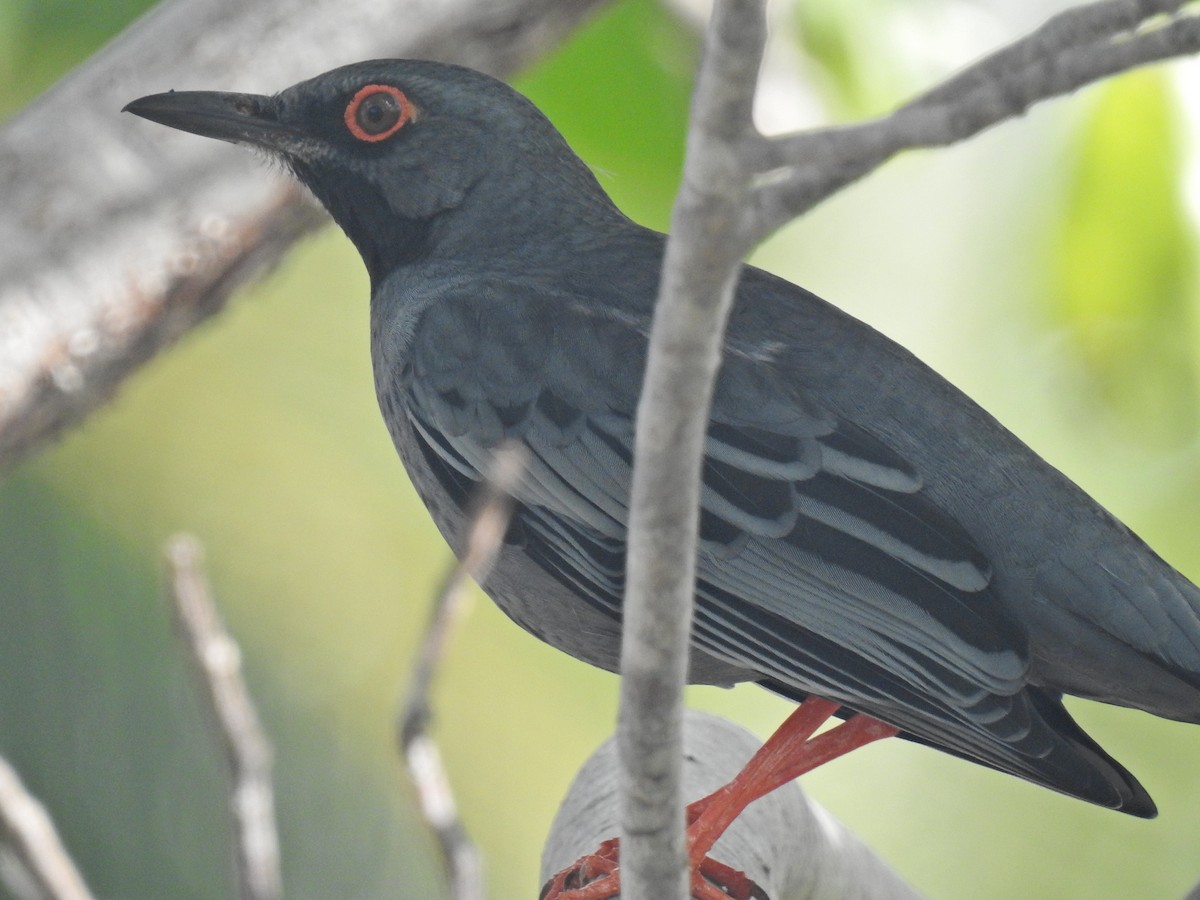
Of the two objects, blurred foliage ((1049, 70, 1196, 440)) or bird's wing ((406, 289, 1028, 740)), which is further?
blurred foliage ((1049, 70, 1196, 440))

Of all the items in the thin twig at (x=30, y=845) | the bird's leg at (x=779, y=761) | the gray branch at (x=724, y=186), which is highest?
the bird's leg at (x=779, y=761)

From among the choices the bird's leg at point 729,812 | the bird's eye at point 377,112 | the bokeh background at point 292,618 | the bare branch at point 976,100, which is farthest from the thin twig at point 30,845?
the bokeh background at point 292,618

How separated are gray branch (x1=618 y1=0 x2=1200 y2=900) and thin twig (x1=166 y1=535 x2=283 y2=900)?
1.95ft

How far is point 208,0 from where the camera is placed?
4859 mm

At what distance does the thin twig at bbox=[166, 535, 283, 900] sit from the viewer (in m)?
2.12

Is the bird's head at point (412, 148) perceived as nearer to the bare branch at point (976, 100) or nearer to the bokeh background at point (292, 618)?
the bare branch at point (976, 100)

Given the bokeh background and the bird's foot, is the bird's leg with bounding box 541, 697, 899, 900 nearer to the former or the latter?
the bird's foot

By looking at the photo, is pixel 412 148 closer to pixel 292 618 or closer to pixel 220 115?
pixel 220 115

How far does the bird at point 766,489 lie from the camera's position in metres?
3.17

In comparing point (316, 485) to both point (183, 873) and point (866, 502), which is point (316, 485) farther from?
point (866, 502)

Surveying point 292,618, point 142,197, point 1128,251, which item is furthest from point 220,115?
point 292,618

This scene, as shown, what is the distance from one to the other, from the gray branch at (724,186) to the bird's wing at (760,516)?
1183mm

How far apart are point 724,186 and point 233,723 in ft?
3.55

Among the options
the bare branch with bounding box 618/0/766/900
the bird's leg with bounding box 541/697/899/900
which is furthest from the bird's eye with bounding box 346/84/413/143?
the bare branch with bounding box 618/0/766/900
